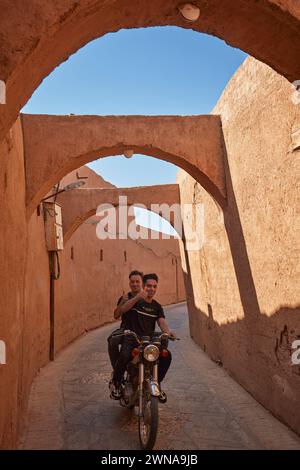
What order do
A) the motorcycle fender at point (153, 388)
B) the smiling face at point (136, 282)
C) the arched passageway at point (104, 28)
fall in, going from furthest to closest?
the smiling face at point (136, 282), the motorcycle fender at point (153, 388), the arched passageway at point (104, 28)

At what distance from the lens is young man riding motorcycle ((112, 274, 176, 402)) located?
4414 mm

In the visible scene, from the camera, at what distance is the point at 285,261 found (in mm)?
4102

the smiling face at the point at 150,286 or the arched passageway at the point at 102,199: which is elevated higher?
the arched passageway at the point at 102,199

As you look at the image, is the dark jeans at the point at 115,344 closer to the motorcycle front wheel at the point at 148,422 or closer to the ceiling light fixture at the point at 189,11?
the motorcycle front wheel at the point at 148,422

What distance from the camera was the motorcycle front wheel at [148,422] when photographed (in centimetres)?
343

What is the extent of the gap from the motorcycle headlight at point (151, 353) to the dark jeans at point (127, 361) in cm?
35

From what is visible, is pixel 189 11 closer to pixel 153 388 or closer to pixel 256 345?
pixel 153 388

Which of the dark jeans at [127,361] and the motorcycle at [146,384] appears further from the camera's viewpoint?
the dark jeans at [127,361]

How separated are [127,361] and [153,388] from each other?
2.54 ft

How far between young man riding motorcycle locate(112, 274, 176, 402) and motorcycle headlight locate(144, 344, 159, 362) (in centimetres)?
44

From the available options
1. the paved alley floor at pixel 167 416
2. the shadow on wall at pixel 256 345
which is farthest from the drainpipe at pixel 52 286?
the shadow on wall at pixel 256 345

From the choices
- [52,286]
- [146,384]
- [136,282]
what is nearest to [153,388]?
[146,384]
